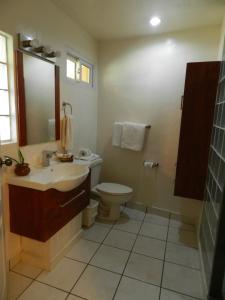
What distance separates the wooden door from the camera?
6.42 ft

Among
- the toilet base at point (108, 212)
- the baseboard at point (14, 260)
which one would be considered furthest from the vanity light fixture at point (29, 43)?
the toilet base at point (108, 212)

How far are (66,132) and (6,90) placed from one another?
76 cm

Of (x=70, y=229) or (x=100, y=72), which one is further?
(x=100, y=72)

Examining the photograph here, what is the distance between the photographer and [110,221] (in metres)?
2.56

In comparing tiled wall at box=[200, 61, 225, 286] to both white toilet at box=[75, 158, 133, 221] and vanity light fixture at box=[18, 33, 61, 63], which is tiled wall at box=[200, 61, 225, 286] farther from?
vanity light fixture at box=[18, 33, 61, 63]

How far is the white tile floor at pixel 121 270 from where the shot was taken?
60.1 inches

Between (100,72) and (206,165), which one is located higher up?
(100,72)

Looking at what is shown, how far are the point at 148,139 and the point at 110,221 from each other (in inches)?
48.1

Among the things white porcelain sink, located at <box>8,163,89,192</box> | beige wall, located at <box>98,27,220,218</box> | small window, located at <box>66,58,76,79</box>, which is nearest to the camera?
white porcelain sink, located at <box>8,163,89,192</box>

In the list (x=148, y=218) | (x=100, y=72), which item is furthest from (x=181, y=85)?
(x=148, y=218)

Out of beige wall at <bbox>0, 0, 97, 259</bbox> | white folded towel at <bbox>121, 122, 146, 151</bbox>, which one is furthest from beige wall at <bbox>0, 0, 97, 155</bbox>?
white folded towel at <bbox>121, 122, 146, 151</bbox>

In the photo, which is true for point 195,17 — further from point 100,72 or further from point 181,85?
point 100,72

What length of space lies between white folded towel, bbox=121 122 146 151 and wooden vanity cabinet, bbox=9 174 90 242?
127 centimetres

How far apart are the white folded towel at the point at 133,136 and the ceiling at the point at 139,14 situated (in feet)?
3.87
